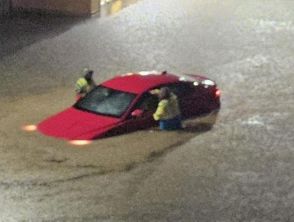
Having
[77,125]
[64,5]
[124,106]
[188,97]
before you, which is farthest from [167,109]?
[64,5]

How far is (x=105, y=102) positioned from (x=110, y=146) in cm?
122

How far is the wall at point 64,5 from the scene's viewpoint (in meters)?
21.1

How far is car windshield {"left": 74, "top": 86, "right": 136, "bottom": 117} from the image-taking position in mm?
12609

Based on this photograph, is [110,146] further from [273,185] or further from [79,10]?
[79,10]

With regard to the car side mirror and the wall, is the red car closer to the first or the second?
the car side mirror

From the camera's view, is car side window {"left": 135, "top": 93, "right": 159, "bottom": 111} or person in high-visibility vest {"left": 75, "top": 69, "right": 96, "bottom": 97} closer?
car side window {"left": 135, "top": 93, "right": 159, "bottom": 111}

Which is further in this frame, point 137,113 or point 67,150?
point 137,113

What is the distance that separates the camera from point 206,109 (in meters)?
13.5

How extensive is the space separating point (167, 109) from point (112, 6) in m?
10.1

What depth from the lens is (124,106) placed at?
1260 cm

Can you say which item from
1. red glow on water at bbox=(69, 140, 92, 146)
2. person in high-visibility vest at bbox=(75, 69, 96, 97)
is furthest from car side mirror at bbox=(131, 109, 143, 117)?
person in high-visibility vest at bbox=(75, 69, 96, 97)

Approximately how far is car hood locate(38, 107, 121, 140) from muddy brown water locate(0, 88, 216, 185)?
0.42 ft

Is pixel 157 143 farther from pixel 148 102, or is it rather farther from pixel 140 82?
pixel 140 82

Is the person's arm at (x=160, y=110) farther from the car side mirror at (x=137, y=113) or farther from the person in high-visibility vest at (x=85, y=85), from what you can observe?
the person in high-visibility vest at (x=85, y=85)
